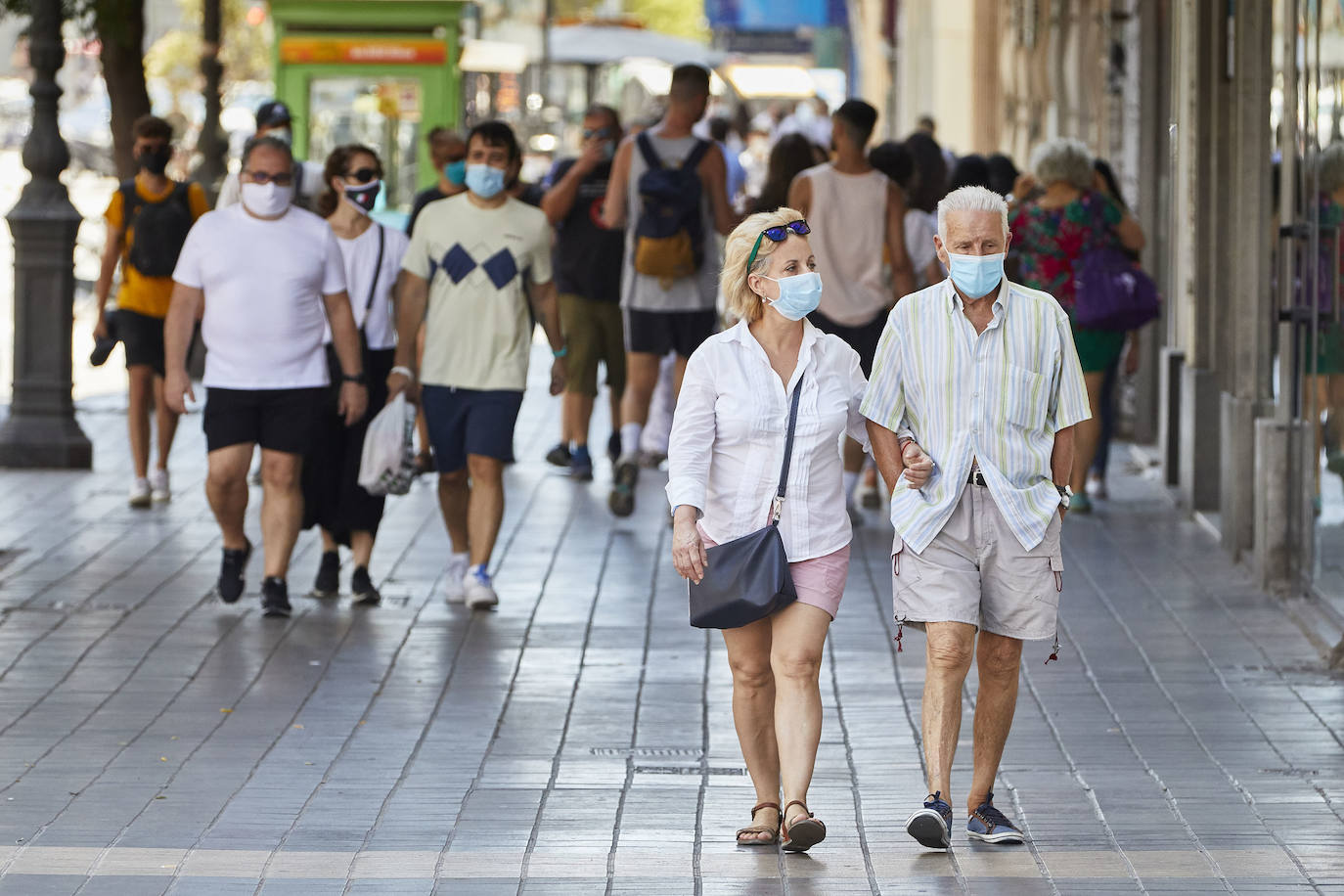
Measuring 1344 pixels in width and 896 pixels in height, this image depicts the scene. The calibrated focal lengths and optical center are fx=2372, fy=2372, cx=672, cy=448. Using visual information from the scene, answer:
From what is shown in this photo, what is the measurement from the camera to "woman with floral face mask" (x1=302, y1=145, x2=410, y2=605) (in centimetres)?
952

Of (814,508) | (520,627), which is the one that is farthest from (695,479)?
(520,627)

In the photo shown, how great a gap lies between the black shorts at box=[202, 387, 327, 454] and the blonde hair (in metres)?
3.38

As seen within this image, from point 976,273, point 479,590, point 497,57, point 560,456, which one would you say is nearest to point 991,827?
point 976,273

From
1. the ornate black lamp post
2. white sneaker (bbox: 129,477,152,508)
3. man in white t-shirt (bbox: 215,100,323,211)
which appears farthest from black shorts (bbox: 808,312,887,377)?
the ornate black lamp post

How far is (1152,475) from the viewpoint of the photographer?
13.4 meters

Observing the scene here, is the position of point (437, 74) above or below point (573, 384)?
above

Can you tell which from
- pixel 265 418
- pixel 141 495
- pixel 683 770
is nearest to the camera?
pixel 683 770

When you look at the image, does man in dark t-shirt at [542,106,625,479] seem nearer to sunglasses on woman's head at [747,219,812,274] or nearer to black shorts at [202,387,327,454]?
black shorts at [202,387,327,454]

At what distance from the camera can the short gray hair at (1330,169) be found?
29.7 feet

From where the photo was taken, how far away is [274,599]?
9.14m

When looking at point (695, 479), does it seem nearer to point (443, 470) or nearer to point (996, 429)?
point (996, 429)

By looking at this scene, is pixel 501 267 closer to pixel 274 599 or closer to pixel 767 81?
pixel 274 599

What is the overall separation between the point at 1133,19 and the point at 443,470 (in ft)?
24.6

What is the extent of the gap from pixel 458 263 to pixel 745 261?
3482 millimetres
